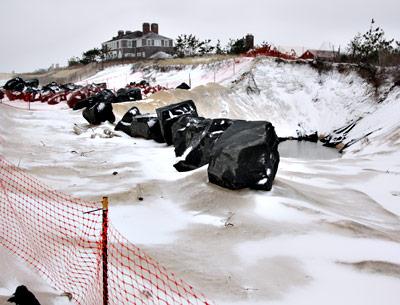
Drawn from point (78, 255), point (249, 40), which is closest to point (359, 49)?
point (249, 40)

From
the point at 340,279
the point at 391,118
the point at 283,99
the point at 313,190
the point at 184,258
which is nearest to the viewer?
the point at 340,279

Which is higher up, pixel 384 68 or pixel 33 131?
pixel 384 68

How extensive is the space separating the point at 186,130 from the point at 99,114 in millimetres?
A: 7324

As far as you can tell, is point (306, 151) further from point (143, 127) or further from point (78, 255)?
point (78, 255)

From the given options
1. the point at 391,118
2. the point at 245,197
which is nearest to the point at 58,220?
the point at 245,197

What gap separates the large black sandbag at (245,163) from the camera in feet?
26.5

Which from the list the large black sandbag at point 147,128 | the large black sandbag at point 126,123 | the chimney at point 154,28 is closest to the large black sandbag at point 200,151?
the large black sandbag at point 147,128

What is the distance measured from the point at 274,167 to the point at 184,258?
3249 millimetres

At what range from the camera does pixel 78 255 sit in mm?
5707

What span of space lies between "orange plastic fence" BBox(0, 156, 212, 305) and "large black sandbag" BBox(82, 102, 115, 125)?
10.5 meters

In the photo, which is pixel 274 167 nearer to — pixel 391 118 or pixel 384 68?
pixel 391 118

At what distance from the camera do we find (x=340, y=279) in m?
5.25

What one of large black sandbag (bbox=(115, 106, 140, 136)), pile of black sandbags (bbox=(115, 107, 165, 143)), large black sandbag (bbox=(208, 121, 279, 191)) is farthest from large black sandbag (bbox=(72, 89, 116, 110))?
large black sandbag (bbox=(208, 121, 279, 191))

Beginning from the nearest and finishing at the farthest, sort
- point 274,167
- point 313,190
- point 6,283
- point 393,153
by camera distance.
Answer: point 6,283 → point 274,167 → point 313,190 → point 393,153
